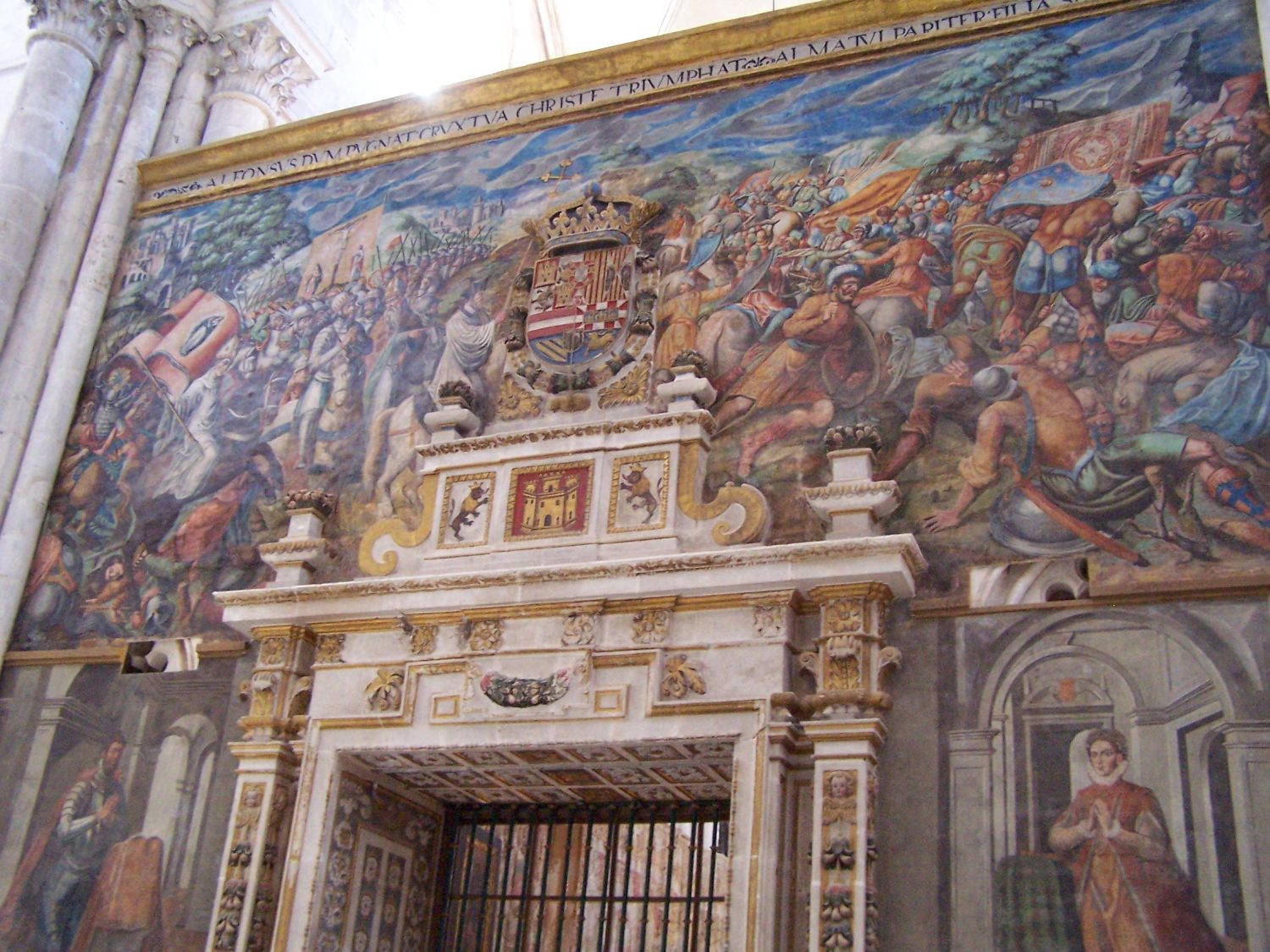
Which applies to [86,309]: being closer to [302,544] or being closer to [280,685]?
[302,544]

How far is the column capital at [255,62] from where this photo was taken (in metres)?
16.3

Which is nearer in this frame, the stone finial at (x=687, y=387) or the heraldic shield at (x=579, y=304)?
the stone finial at (x=687, y=387)

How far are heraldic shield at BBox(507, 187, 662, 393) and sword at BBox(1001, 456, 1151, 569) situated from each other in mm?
3132

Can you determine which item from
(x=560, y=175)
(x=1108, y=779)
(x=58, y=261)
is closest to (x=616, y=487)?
(x=560, y=175)

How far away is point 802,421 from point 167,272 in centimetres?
695

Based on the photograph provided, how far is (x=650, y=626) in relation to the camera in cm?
1027

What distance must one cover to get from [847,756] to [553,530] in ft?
9.29

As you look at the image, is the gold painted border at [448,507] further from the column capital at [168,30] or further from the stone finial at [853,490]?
the column capital at [168,30]

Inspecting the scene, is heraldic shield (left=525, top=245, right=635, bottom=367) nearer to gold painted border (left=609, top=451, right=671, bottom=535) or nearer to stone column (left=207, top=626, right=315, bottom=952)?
gold painted border (left=609, top=451, right=671, bottom=535)

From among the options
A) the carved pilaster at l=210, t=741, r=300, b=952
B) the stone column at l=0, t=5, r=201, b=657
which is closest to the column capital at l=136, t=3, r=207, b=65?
the stone column at l=0, t=5, r=201, b=657

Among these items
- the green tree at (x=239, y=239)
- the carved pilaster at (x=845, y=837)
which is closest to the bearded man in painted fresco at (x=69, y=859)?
A: the green tree at (x=239, y=239)

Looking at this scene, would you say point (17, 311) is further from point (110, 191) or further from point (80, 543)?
point (80, 543)

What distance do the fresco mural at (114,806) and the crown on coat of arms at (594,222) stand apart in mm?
4150

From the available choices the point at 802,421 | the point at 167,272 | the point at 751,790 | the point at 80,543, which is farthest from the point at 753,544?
the point at 167,272
